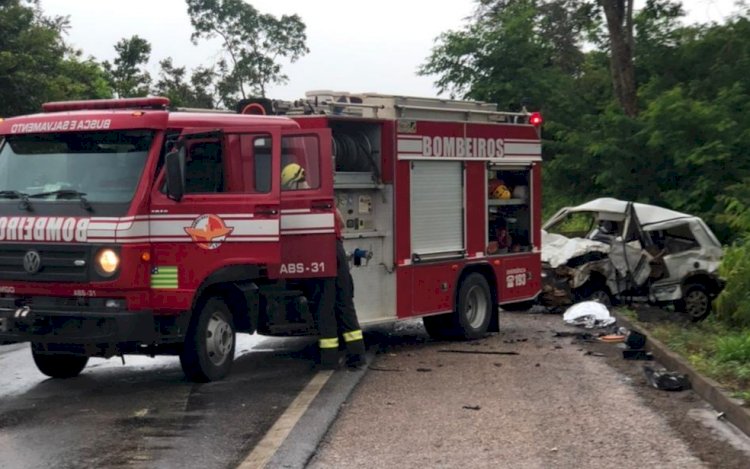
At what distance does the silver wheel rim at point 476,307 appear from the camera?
13956 millimetres

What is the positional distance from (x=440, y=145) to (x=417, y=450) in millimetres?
6256

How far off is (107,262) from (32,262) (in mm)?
713

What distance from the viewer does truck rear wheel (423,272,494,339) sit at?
13.7 meters

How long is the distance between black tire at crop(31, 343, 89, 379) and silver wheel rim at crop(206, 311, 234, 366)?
1.31m

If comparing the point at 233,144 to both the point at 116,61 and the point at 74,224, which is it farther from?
the point at 116,61

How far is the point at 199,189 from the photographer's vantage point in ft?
32.0

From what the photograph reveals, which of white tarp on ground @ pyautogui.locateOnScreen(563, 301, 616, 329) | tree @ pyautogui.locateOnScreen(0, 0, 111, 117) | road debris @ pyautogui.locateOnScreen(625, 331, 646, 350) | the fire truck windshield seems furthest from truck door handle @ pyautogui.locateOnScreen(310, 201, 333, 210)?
tree @ pyautogui.locateOnScreen(0, 0, 111, 117)

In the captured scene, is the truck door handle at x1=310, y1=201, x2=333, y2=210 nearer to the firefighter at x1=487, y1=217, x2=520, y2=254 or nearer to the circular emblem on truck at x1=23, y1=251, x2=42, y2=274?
the circular emblem on truck at x1=23, y1=251, x2=42, y2=274

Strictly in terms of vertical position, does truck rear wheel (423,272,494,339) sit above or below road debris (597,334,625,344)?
above

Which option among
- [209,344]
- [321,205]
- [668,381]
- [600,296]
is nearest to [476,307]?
[321,205]

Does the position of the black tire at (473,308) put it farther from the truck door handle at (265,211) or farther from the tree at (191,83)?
the tree at (191,83)

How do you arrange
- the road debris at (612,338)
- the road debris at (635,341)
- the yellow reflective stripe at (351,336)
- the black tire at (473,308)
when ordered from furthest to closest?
the road debris at (612,338) < the black tire at (473,308) < the road debris at (635,341) < the yellow reflective stripe at (351,336)

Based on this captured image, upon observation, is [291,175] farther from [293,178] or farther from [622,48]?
[622,48]

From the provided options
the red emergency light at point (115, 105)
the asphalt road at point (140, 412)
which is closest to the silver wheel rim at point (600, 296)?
the asphalt road at point (140, 412)
